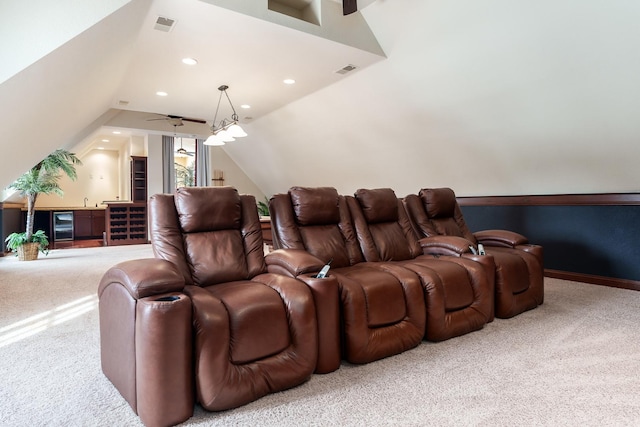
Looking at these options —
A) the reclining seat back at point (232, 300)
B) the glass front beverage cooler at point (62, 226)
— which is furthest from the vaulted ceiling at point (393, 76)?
the glass front beverage cooler at point (62, 226)

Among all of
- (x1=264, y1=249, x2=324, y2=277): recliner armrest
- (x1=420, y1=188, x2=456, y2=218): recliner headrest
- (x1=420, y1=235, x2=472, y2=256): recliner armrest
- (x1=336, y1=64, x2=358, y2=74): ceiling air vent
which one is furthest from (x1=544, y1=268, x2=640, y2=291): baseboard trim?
(x1=264, y1=249, x2=324, y2=277): recliner armrest

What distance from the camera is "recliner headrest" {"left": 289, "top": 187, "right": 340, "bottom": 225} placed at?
2926 mm

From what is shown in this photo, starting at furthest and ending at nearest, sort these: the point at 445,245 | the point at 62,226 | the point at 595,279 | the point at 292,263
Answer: the point at 62,226 < the point at 595,279 < the point at 445,245 < the point at 292,263

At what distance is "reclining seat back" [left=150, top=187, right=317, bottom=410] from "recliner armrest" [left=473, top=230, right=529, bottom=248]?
244cm

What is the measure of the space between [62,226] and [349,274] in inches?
401

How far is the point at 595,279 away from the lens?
4.23 metres

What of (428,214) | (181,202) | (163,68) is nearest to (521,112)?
(428,214)

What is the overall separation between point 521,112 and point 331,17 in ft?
7.51

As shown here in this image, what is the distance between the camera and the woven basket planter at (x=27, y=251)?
20.6 feet

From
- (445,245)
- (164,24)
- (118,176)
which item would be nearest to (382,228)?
(445,245)

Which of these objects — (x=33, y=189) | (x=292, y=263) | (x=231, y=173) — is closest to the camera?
(x=292, y=263)

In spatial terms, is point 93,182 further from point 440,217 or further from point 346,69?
point 440,217

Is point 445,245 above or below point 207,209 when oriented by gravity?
below

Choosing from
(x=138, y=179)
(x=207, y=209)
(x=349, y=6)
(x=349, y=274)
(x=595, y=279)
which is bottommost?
(x=595, y=279)
